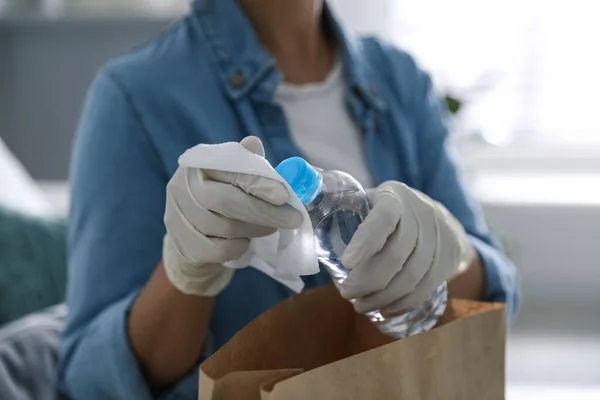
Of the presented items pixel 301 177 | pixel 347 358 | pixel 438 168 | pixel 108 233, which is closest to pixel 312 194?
pixel 301 177

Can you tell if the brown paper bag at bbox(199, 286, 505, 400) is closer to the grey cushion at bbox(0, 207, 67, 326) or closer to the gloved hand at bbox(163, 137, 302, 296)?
the gloved hand at bbox(163, 137, 302, 296)

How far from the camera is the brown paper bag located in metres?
0.52

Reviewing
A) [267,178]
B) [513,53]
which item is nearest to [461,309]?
[267,178]

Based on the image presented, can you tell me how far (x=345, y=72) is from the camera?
3.30 ft

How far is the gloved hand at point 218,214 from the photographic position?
0.55 meters

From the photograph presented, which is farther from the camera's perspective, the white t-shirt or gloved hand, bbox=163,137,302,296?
the white t-shirt

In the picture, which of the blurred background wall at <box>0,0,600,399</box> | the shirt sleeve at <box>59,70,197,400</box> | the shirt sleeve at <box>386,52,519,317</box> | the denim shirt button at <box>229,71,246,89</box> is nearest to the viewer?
the shirt sleeve at <box>59,70,197,400</box>

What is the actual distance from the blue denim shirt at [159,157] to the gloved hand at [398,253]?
0.17 meters

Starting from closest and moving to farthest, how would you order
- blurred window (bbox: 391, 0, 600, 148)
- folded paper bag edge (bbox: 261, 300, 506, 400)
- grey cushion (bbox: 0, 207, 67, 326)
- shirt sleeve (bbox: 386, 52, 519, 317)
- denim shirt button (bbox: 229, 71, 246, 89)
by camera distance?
folded paper bag edge (bbox: 261, 300, 506, 400) → denim shirt button (bbox: 229, 71, 246, 89) → shirt sleeve (bbox: 386, 52, 519, 317) → grey cushion (bbox: 0, 207, 67, 326) → blurred window (bbox: 391, 0, 600, 148)

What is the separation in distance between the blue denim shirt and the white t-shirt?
1 centimetres

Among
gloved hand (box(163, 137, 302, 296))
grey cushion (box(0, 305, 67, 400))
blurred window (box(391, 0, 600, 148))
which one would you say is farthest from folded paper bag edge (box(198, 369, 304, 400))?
blurred window (box(391, 0, 600, 148))

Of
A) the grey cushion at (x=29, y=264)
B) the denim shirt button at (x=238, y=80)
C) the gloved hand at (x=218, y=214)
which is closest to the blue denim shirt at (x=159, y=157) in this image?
the denim shirt button at (x=238, y=80)

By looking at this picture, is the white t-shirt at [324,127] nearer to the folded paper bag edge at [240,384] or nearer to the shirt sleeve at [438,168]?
the shirt sleeve at [438,168]

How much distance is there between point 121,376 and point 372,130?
442 millimetres
